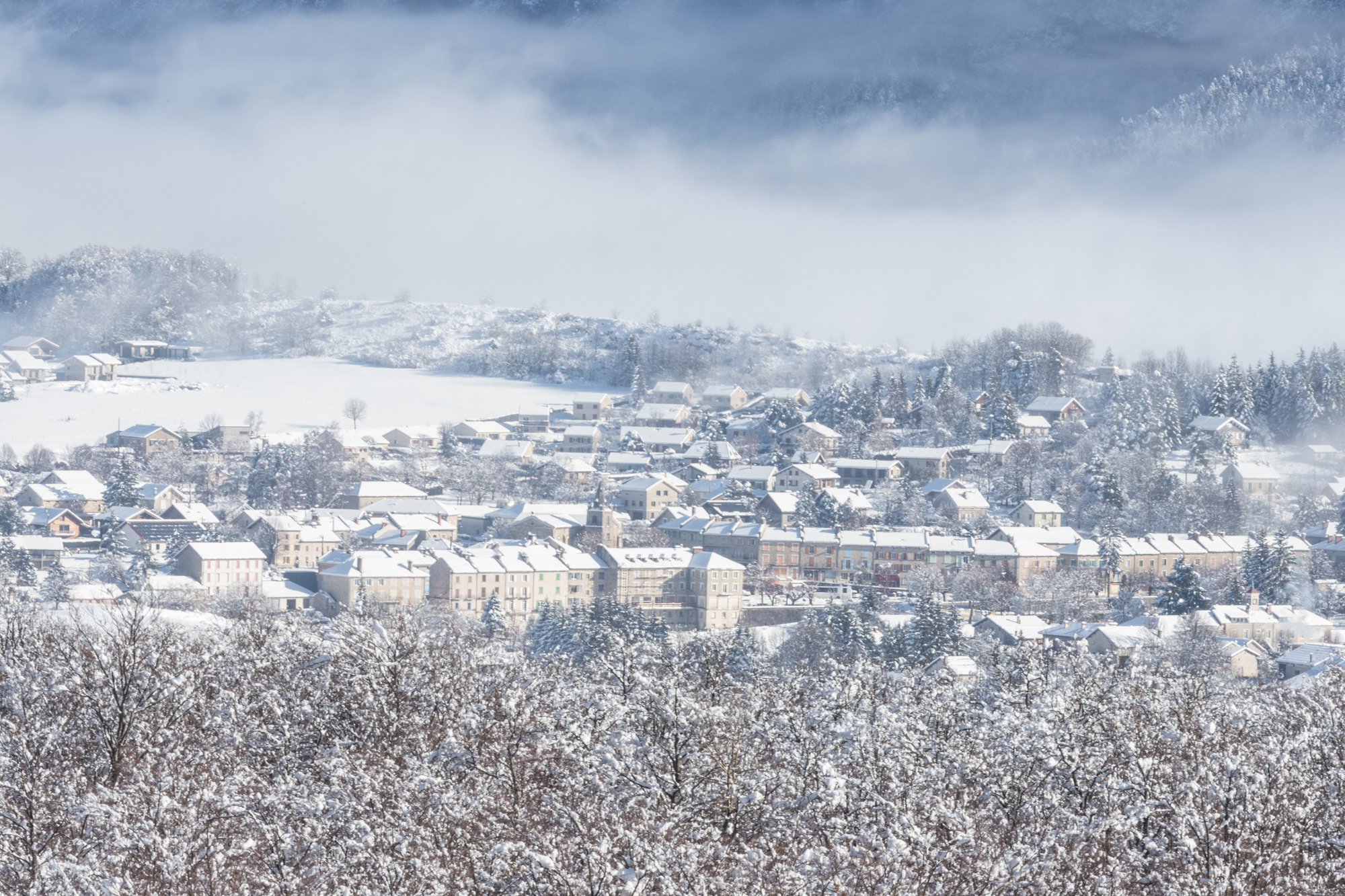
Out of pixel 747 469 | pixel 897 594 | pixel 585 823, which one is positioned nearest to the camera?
pixel 585 823

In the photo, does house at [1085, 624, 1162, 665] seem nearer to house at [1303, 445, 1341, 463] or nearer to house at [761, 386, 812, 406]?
house at [1303, 445, 1341, 463]

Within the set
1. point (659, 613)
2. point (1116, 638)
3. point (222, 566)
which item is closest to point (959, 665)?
point (1116, 638)

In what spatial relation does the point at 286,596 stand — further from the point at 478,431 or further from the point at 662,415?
the point at 662,415

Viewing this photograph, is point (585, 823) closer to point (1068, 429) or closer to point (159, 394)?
point (1068, 429)

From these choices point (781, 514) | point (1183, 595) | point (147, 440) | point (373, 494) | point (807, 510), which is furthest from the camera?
point (147, 440)

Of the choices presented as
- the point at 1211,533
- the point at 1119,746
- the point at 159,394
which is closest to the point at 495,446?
the point at 159,394

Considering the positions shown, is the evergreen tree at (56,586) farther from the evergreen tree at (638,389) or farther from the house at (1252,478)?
the evergreen tree at (638,389)
